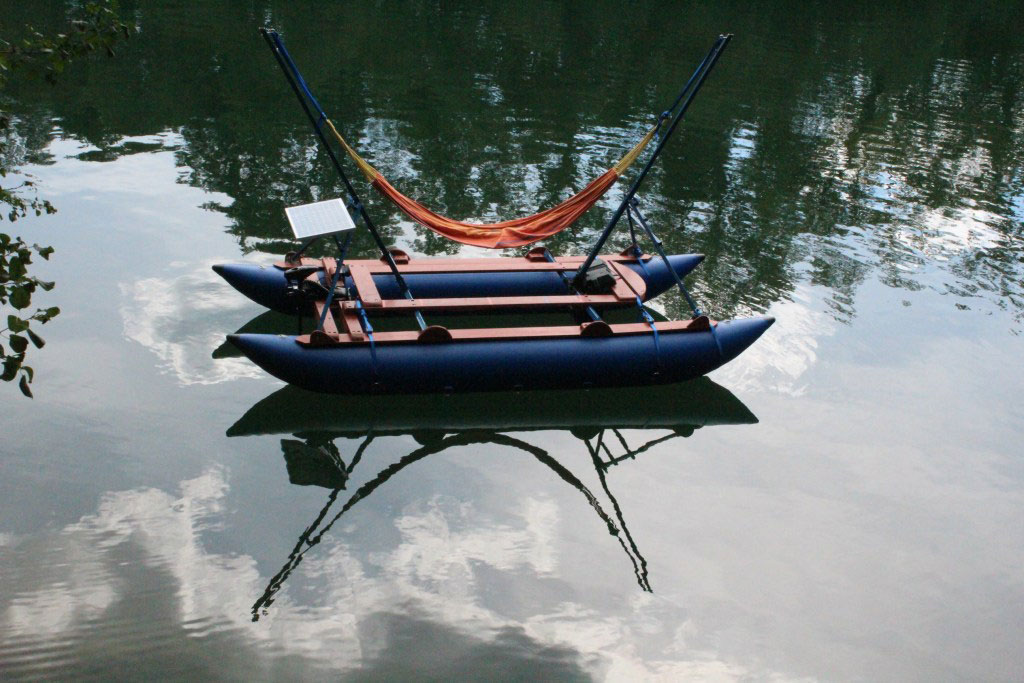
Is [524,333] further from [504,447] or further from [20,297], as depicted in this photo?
[20,297]

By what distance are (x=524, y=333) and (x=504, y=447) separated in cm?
90

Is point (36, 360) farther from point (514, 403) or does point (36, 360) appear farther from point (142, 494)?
point (514, 403)

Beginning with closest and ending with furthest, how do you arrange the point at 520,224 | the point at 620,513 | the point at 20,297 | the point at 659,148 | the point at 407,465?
the point at 20,297
the point at 620,513
the point at 407,465
the point at 659,148
the point at 520,224

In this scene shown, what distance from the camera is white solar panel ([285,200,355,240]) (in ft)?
24.6

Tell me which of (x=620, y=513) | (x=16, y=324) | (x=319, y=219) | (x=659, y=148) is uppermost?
(x=16, y=324)

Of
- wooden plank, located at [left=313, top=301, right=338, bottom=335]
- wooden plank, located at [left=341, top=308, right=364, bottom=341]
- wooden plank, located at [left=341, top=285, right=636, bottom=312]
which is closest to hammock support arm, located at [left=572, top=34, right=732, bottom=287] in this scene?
wooden plank, located at [left=341, top=285, right=636, bottom=312]

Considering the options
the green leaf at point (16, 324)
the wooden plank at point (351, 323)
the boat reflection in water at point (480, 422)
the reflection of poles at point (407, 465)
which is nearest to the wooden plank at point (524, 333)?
the wooden plank at point (351, 323)

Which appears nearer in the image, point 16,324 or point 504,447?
point 16,324

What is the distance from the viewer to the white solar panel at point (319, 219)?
751 centimetres

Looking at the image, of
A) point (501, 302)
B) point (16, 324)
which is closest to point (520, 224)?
point (501, 302)

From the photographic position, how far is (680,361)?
7.91 m

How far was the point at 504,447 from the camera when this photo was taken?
7.54m

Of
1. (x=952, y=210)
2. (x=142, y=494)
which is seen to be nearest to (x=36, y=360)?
(x=142, y=494)

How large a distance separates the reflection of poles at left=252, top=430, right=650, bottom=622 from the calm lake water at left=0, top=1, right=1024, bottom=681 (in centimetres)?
3
